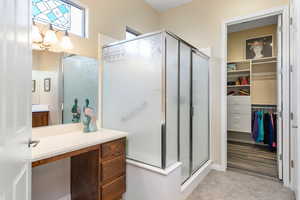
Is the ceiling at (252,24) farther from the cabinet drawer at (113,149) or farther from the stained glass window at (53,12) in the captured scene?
the cabinet drawer at (113,149)

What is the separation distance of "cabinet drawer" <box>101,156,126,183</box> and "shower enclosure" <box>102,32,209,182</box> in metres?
0.17

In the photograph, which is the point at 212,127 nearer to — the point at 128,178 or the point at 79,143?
the point at 128,178

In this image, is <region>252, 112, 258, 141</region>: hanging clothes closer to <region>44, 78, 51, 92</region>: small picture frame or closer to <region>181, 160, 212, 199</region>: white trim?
<region>181, 160, 212, 199</region>: white trim

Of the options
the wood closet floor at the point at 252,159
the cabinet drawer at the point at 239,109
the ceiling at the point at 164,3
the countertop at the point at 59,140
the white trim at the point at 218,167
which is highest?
the ceiling at the point at 164,3

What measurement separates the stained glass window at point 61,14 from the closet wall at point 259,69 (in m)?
3.83

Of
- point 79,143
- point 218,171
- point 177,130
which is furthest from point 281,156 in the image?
A: point 79,143

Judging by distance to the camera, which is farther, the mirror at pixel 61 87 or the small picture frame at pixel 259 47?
the small picture frame at pixel 259 47

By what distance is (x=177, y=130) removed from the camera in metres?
1.90

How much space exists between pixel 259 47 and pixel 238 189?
3407 millimetres

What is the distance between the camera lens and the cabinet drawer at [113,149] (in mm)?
1607

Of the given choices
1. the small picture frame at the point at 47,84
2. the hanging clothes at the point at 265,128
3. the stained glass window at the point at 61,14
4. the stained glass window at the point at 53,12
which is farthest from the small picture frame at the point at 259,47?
the small picture frame at the point at 47,84

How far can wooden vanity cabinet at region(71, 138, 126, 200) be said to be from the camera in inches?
61.9

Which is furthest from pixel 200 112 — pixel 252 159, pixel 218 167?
pixel 252 159

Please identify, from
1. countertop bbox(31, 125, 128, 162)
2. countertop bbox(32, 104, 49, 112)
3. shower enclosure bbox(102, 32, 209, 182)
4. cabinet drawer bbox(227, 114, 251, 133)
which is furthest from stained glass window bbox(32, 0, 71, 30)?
cabinet drawer bbox(227, 114, 251, 133)
